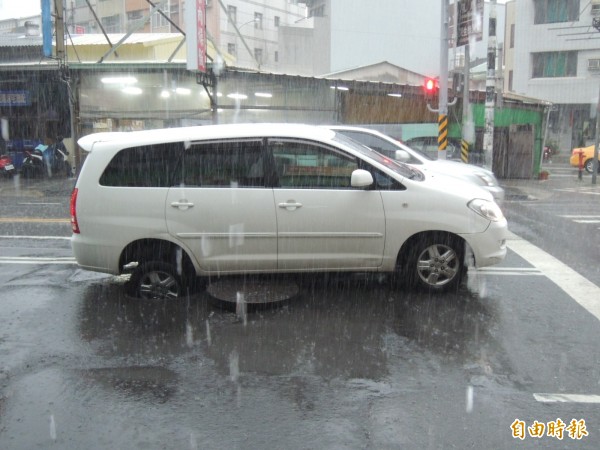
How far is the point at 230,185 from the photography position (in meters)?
5.82

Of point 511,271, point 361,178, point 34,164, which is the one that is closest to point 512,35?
point 34,164

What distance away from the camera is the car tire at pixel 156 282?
19.3 ft

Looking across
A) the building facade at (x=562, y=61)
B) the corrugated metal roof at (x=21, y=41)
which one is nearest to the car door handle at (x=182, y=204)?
the corrugated metal roof at (x=21, y=41)

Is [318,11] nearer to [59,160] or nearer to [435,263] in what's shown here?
[59,160]

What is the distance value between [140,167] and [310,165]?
5.59 feet

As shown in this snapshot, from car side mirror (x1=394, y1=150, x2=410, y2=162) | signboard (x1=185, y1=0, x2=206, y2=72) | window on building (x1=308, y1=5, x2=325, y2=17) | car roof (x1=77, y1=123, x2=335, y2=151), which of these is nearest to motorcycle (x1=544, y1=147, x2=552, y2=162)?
window on building (x1=308, y1=5, x2=325, y2=17)

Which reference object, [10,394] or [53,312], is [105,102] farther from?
[10,394]

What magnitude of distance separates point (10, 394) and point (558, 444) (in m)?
3.60

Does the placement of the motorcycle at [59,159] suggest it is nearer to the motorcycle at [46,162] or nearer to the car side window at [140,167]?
the motorcycle at [46,162]

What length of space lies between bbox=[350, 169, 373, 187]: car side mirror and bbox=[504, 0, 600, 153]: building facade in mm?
34991

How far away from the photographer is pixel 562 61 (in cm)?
3812

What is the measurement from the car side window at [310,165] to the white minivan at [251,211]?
0.03ft

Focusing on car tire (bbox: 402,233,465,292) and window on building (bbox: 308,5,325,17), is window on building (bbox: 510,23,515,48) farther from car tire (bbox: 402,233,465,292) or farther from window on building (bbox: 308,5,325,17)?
car tire (bbox: 402,233,465,292)

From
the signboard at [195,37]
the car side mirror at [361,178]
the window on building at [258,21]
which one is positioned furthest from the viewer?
the window on building at [258,21]
